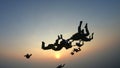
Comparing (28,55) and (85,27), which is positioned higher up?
(85,27)

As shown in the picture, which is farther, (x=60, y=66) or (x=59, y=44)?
(x=60, y=66)

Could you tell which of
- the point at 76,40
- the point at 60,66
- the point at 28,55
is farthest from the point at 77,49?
the point at 28,55

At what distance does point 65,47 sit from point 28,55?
2.07m

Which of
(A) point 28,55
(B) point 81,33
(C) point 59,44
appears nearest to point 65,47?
(C) point 59,44

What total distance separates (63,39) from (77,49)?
3.69ft

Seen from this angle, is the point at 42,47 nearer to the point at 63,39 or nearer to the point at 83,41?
the point at 63,39

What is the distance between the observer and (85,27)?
13133mm

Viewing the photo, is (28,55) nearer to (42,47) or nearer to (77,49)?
(42,47)

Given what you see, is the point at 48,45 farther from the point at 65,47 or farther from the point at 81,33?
the point at 81,33

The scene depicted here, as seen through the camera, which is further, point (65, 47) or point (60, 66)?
point (60, 66)

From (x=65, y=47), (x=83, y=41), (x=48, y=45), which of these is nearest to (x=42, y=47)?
(x=48, y=45)

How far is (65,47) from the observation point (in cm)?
1304

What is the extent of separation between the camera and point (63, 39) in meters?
12.8

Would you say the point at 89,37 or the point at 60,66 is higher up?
the point at 89,37
